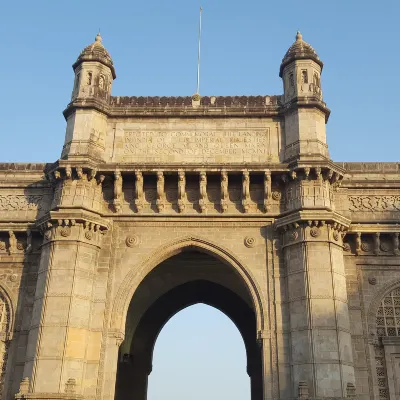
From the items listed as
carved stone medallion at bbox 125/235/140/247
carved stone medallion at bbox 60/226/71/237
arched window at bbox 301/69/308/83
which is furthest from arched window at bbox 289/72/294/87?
carved stone medallion at bbox 60/226/71/237

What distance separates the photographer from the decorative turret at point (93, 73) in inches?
785

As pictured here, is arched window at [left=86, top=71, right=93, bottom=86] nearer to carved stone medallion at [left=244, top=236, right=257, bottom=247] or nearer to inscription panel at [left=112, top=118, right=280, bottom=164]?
inscription panel at [left=112, top=118, right=280, bottom=164]

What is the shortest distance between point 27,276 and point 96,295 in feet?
9.79

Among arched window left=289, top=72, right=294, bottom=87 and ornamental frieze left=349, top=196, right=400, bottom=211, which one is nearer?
ornamental frieze left=349, top=196, right=400, bottom=211

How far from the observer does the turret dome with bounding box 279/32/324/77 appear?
19.8 m

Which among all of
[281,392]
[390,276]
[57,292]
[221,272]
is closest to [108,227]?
[57,292]

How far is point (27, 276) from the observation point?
18.5 meters

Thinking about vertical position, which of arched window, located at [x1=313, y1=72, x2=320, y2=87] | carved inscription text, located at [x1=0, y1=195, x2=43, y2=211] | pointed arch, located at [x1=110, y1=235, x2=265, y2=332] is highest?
arched window, located at [x1=313, y1=72, x2=320, y2=87]

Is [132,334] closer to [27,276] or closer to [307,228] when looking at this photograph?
[27,276]

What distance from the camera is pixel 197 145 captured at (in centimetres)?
1931

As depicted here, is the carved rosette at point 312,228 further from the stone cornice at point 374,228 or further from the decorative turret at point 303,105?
the decorative turret at point 303,105

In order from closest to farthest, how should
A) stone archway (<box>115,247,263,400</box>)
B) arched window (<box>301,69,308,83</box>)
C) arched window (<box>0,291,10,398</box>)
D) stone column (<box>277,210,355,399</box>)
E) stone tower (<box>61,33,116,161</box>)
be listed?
stone column (<box>277,210,355,399</box>), arched window (<box>0,291,10,398</box>), stone tower (<box>61,33,116,161</box>), arched window (<box>301,69,308,83</box>), stone archway (<box>115,247,263,400</box>)

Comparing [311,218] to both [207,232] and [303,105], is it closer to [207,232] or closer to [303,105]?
[207,232]

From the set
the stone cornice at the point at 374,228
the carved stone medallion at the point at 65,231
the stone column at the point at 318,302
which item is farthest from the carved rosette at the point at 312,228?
the carved stone medallion at the point at 65,231
